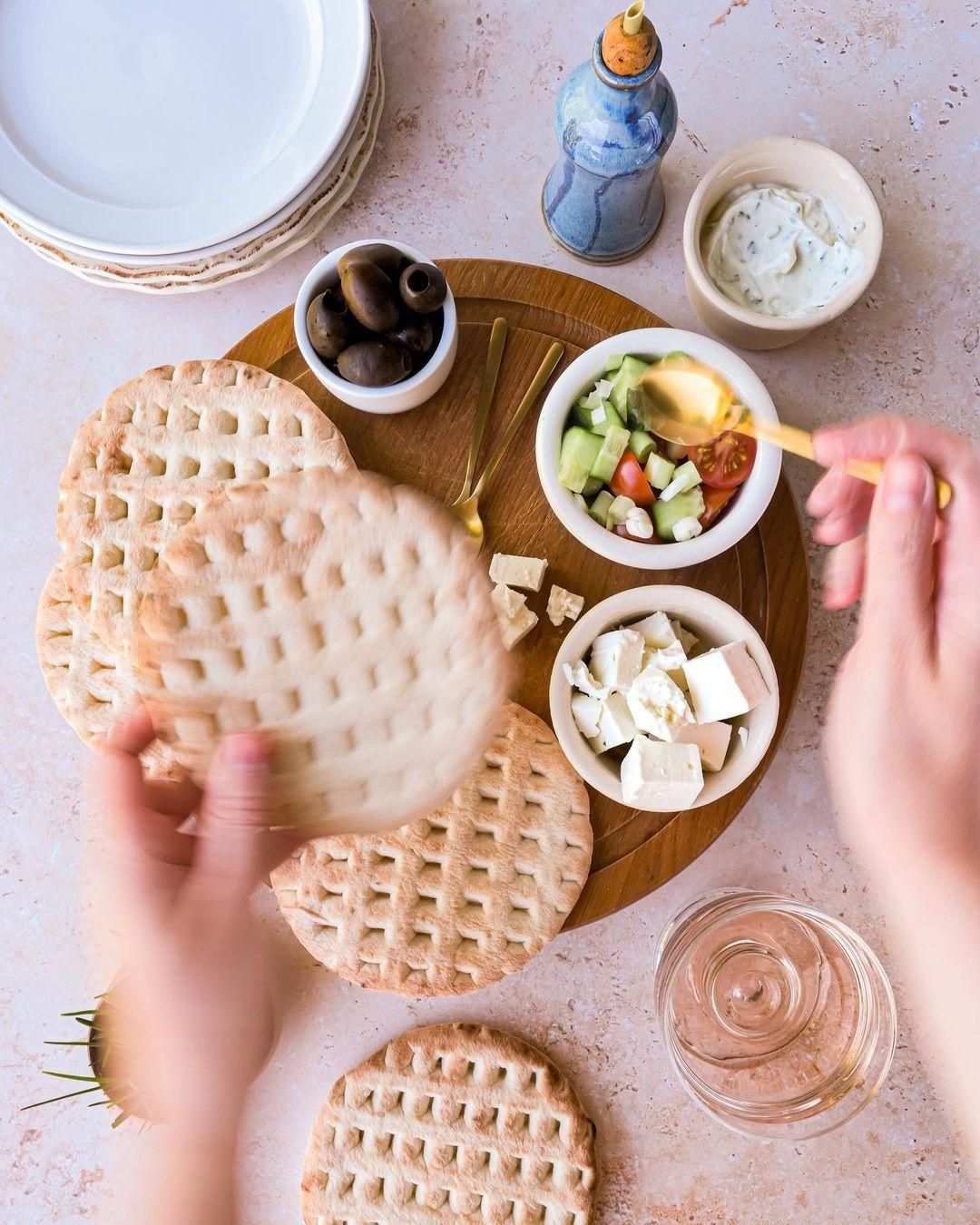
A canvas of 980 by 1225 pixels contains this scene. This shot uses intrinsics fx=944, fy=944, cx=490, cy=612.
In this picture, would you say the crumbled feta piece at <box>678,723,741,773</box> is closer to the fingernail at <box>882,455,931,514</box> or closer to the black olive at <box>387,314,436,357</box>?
the fingernail at <box>882,455,931,514</box>

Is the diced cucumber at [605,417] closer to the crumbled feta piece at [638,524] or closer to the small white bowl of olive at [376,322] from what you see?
the crumbled feta piece at [638,524]

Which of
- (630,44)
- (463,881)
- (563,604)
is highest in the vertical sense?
(630,44)

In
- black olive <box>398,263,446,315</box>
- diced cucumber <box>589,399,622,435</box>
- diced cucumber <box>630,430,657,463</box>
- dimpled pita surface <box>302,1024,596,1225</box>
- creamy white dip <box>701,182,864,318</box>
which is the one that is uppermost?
creamy white dip <box>701,182,864,318</box>

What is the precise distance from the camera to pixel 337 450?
124cm

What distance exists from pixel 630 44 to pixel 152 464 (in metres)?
0.79

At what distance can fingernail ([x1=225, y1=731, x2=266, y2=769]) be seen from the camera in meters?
0.96

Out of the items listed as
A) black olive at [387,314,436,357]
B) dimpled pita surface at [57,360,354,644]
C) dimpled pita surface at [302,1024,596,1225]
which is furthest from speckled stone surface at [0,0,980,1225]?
black olive at [387,314,436,357]

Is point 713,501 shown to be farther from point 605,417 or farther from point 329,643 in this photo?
point 329,643

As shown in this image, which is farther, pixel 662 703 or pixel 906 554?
pixel 662 703

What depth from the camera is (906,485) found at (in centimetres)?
92

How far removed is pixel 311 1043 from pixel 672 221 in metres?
1.32

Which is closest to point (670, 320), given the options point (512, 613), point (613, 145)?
point (613, 145)

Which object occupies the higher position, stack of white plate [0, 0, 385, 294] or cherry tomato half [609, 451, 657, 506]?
stack of white plate [0, 0, 385, 294]

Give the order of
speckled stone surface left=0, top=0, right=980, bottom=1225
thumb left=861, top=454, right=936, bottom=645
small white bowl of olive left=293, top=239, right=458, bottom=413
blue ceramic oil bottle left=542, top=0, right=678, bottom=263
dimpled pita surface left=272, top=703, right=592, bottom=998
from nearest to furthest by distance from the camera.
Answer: thumb left=861, top=454, right=936, bottom=645 → blue ceramic oil bottle left=542, top=0, right=678, bottom=263 → small white bowl of olive left=293, top=239, right=458, bottom=413 → dimpled pita surface left=272, top=703, right=592, bottom=998 → speckled stone surface left=0, top=0, right=980, bottom=1225
